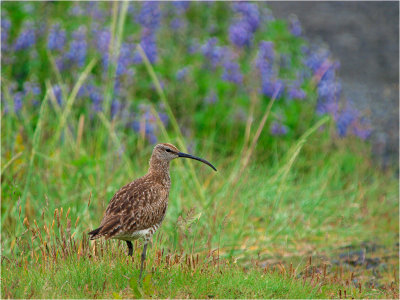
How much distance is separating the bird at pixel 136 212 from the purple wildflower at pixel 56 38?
341 cm

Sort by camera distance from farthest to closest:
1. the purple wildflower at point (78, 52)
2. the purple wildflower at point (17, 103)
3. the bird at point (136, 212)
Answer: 1. the purple wildflower at point (78, 52)
2. the purple wildflower at point (17, 103)
3. the bird at point (136, 212)

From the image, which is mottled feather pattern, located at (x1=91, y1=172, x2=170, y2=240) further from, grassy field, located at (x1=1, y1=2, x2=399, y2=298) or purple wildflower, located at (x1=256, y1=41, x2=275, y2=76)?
purple wildflower, located at (x1=256, y1=41, x2=275, y2=76)

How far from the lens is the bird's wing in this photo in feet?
17.6

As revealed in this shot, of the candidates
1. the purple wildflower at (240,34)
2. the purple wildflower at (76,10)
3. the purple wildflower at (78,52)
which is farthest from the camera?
the purple wildflower at (76,10)

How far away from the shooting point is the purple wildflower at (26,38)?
888 cm

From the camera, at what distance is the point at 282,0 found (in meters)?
18.9

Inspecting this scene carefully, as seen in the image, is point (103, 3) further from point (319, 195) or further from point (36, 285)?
point (36, 285)

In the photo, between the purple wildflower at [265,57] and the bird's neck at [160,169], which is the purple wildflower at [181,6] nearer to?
the purple wildflower at [265,57]

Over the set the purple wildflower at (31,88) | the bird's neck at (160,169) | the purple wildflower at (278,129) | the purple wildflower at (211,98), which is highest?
the purple wildflower at (31,88)

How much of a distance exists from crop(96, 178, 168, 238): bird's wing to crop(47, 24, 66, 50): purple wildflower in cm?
355

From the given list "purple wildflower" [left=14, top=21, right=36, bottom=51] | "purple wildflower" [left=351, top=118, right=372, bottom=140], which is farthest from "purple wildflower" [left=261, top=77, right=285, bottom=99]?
"purple wildflower" [left=14, top=21, right=36, bottom=51]

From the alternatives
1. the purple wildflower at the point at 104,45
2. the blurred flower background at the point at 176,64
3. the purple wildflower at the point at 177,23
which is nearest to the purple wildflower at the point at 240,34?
the blurred flower background at the point at 176,64

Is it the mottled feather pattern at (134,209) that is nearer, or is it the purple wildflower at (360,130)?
the mottled feather pattern at (134,209)

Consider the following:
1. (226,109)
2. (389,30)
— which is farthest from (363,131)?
(389,30)
